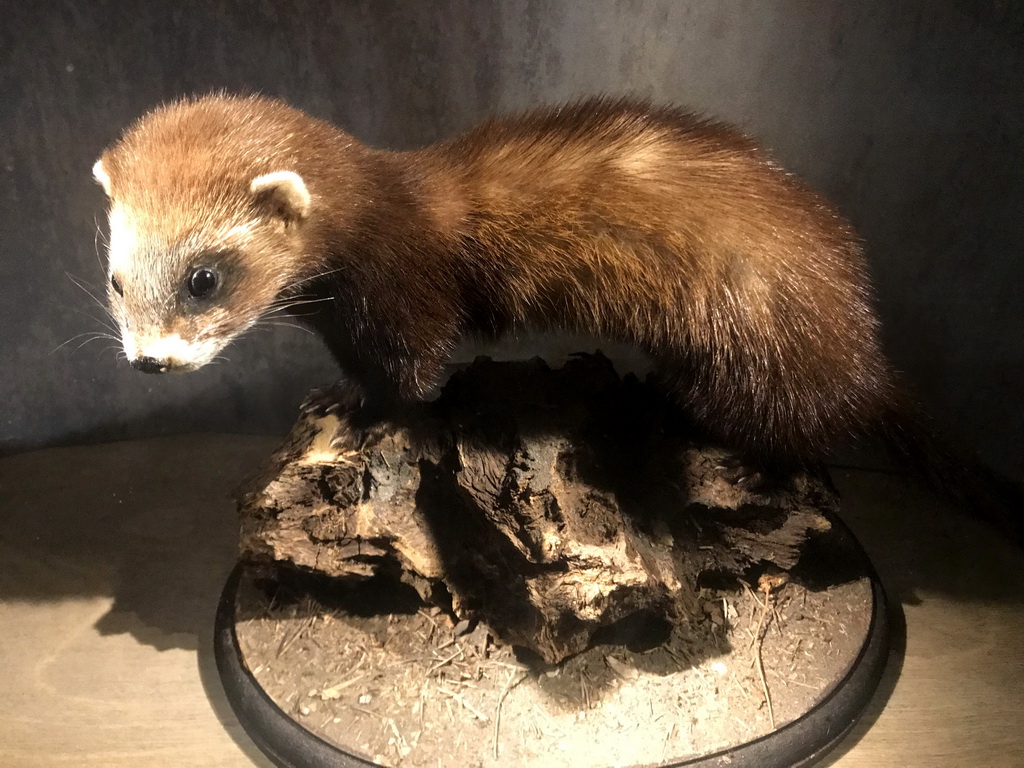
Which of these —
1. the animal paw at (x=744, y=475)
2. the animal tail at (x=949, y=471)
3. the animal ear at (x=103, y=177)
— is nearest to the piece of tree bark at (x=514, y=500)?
the animal paw at (x=744, y=475)

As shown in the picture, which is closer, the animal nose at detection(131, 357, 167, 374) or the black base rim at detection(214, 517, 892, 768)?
the animal nose at detection(131, 357, 167, 374)

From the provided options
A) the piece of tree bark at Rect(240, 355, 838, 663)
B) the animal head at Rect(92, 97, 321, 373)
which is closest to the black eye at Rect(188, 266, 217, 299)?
the animal head at Rect(92, 97, 321, 373)

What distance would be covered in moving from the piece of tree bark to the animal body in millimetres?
106

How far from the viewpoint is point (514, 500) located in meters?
1.32

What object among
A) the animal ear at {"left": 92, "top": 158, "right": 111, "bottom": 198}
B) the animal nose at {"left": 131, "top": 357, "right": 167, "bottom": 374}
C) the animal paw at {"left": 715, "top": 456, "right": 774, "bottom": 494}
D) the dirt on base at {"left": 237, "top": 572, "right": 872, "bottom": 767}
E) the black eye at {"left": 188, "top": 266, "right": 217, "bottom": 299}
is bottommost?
the dirt on base at {"left": 237, "top": 572, "right": 872, "bottom": 767}

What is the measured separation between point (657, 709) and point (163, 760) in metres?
0.94

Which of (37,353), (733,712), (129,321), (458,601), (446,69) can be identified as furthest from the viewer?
(37,353)

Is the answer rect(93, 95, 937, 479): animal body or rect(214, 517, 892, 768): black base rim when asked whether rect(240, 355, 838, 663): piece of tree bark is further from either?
rect(214, 517, 892, 768): black base rim

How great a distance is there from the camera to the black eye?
110 centimetres

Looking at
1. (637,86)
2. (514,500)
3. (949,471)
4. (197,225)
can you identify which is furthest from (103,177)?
(949,471)

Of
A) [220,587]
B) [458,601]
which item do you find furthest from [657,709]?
[220,587]

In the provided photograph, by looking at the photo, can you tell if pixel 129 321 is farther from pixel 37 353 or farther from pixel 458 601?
pixel 37 353

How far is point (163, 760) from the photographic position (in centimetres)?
145

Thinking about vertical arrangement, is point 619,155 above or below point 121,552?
above
